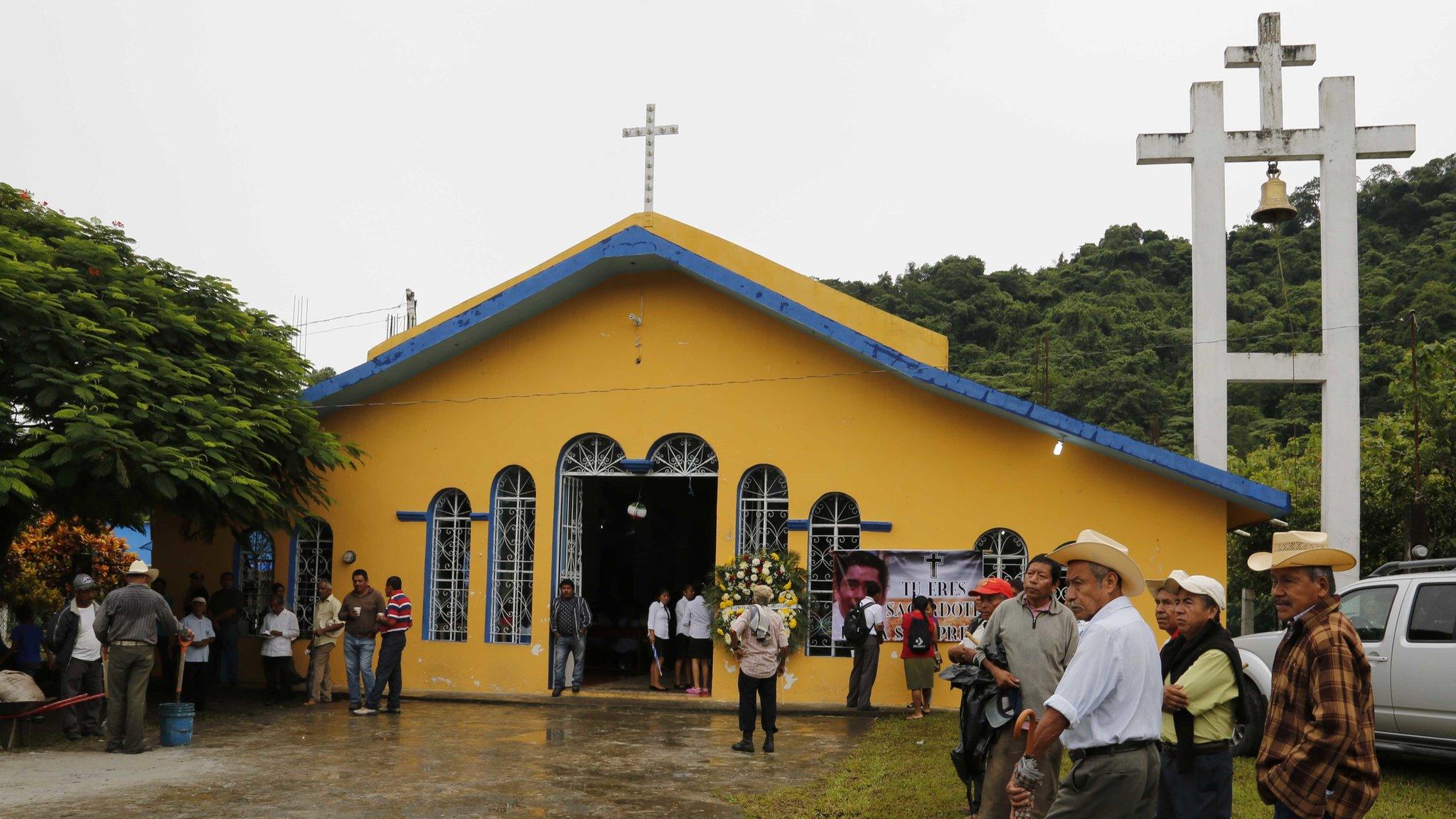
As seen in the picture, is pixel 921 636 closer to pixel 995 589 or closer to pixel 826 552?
pixel 826 552

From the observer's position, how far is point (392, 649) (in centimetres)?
1416

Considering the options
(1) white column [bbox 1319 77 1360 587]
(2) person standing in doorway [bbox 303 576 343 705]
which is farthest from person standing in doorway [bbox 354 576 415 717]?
(1) white column [bbox 1319 77 1360 587]

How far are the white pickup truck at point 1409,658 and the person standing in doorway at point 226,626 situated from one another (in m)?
12.0

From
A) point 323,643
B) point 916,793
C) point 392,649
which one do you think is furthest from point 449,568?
point 916,793

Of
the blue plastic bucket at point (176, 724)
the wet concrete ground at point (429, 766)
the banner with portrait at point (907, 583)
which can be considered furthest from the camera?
the banner with portrait at point (907, 583)

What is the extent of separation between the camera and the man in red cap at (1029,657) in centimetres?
657

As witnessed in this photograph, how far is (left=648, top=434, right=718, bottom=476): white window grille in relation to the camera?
52.3 feet

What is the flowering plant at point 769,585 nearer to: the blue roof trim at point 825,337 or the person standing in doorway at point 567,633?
the person standing in doorway at point 567,633

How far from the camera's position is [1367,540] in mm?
23516

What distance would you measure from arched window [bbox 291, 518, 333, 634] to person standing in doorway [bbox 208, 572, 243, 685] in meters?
0.77

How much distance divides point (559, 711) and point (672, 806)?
5.62m

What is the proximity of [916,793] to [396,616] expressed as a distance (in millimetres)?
7152

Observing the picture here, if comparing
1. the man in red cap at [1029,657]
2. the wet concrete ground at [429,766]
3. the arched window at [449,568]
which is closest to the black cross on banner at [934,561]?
the wet concrete ground at [429,766]

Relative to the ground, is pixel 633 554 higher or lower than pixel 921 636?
higher
